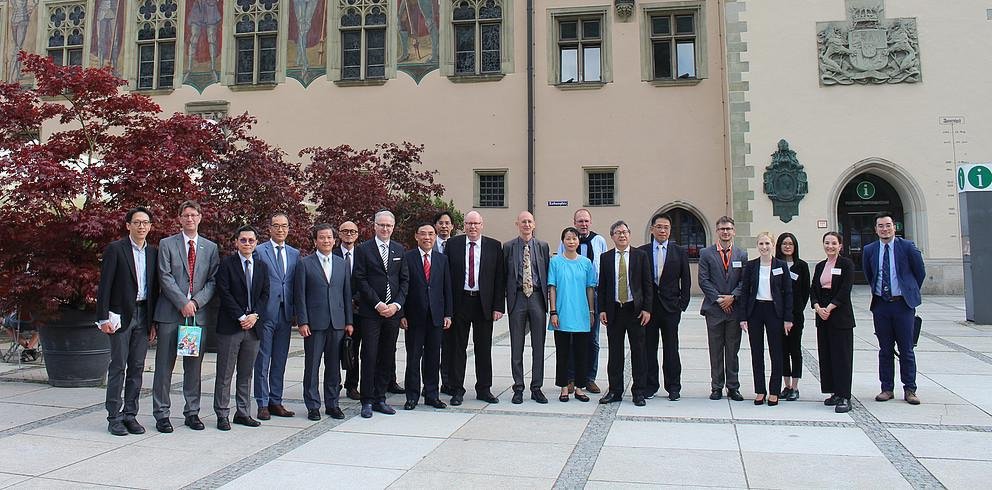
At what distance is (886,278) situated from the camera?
6598 millimetres

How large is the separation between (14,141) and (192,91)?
14546mm

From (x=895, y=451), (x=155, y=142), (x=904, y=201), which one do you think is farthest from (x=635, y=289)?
(x=904, y=201)

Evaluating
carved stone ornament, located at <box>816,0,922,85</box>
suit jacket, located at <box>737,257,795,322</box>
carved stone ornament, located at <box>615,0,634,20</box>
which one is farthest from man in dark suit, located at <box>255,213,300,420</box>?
carved stone ornament, located at <box>816,0,922,85</box>

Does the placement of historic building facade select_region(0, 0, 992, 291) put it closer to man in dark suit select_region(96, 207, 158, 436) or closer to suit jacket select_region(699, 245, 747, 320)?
suit jacket select_region(699, 245, 747, 320)

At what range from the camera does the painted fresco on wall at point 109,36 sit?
69.2 feet

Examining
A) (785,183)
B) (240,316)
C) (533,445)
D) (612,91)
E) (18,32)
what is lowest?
(533,445)

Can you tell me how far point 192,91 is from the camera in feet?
67.4

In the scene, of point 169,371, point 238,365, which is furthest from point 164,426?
point 238,365

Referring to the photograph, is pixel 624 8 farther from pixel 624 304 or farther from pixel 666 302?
pixel 624 304

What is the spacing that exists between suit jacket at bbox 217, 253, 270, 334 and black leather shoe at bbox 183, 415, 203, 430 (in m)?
0.69

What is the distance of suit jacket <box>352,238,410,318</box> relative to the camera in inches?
243

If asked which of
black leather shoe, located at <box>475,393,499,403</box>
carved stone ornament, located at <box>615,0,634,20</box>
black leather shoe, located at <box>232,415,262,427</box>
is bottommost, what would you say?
black leather shoe, located at <box>232,415,262,427</box>

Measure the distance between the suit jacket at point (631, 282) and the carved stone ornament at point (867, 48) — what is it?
529 inches

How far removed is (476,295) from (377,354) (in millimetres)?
1063
